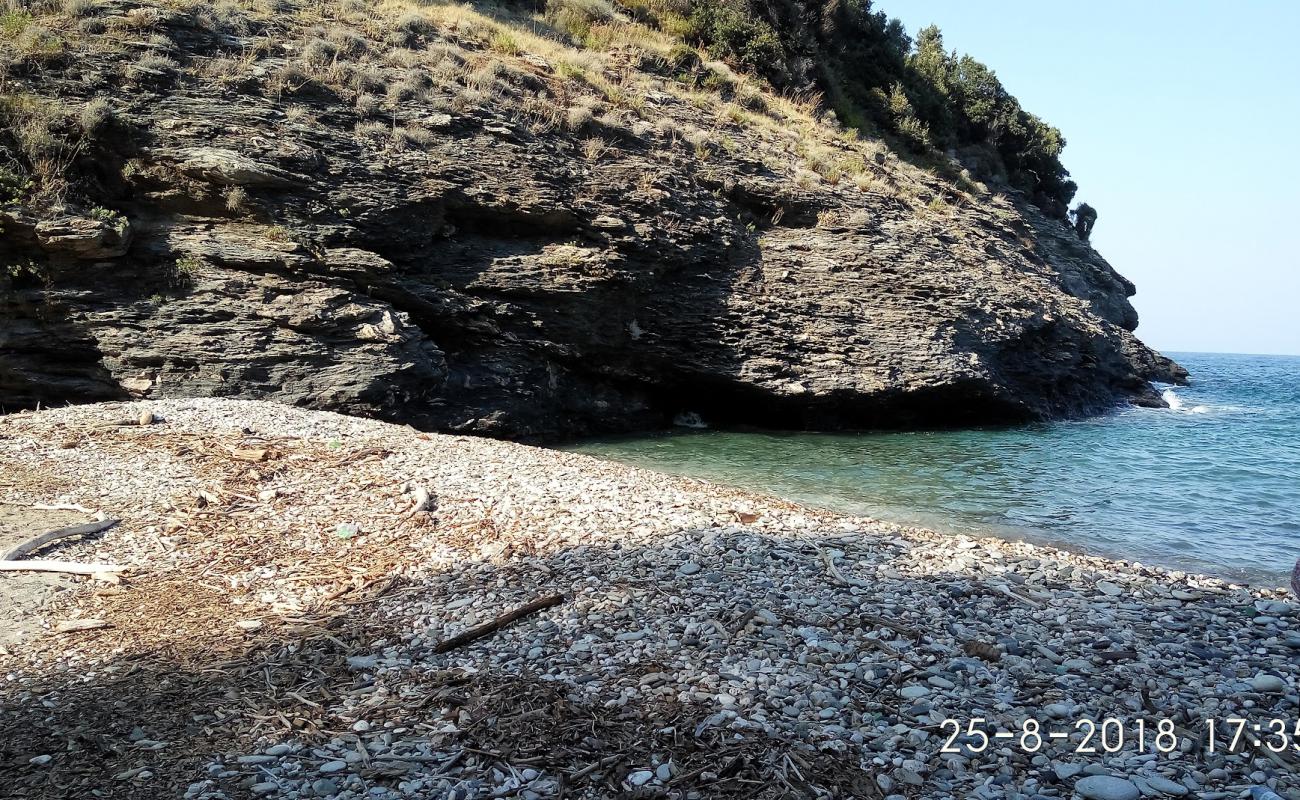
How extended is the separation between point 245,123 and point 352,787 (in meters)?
16.0

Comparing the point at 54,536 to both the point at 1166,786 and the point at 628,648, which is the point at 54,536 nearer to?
the point at 628,648

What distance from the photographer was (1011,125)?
3775 cm

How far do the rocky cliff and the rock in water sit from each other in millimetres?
14292

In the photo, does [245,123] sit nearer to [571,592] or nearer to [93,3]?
[93,3]

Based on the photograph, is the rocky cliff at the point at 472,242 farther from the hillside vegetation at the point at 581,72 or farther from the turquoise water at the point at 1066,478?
the turquoise water at the point at 1066,478

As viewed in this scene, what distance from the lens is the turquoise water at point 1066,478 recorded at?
10.4 m

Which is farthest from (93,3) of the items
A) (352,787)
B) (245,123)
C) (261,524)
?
(352,787)

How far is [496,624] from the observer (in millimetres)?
5562

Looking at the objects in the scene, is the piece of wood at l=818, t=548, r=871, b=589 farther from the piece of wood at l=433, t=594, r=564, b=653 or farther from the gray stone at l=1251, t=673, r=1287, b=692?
the gray stone at l=1251, t=673, r=1287, b=692

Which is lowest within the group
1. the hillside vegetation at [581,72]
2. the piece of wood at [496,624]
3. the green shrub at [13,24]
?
the piece of wood at [496,624]
